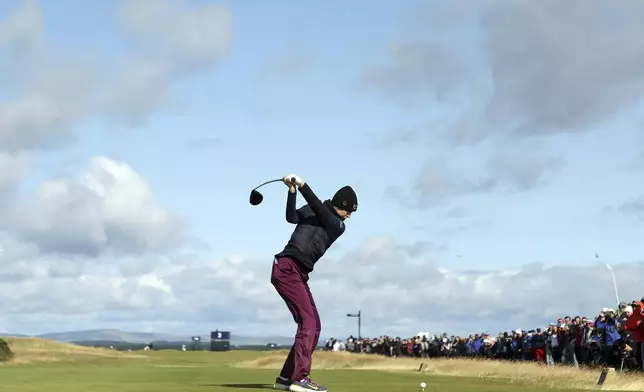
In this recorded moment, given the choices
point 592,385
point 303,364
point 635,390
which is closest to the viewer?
point 303,364

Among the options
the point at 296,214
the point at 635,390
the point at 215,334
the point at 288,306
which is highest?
the point at 215,334

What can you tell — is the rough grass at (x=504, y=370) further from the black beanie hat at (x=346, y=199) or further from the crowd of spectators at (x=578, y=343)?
the black beanie hat at (x=346, y=199)

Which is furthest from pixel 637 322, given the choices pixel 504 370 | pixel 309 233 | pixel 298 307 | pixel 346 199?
pixel 309 233

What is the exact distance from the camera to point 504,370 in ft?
77.3

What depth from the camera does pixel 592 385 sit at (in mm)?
15641

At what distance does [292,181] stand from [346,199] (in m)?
0.77

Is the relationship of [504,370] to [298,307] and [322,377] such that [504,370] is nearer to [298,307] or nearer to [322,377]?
[322,377]

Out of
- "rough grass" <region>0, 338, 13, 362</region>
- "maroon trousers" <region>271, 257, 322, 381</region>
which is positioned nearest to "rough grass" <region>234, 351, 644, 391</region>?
"maroon trousers" <region>271, 257, 322, 381</region>

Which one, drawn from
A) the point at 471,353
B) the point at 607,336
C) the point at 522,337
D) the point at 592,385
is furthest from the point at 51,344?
the point at 592,385

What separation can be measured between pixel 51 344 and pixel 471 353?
2032 inches

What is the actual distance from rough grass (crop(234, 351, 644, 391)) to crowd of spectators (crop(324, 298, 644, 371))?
2014mm

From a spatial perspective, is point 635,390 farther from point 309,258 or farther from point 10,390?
point 10,390

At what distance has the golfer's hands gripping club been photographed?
1017 centimetres

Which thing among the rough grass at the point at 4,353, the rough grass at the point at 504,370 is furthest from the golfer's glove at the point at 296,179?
the rough grass at the point at 4,353
